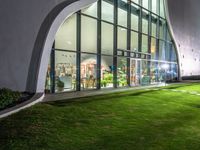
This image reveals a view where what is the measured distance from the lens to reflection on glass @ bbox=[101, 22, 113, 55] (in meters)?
18.9

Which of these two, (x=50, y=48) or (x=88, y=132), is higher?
(x=50, y=48)

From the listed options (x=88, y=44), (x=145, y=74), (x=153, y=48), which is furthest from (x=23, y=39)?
(x=153, y=48)

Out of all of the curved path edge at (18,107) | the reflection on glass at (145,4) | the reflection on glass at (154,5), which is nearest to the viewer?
the curved path edge at (18,107)

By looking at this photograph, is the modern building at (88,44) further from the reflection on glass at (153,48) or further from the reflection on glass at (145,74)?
the reflection on glass at (153,48)

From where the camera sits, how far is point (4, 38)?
38.2 ft

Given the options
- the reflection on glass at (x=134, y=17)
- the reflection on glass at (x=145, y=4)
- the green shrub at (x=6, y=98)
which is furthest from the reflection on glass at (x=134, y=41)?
the green shrub at (x=6, y=98)

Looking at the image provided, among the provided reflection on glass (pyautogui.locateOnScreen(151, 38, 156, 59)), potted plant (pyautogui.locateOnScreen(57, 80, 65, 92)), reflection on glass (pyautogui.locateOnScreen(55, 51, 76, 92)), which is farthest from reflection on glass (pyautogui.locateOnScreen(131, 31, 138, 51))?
potted plant (pyautogui.locateOnScreen(57, 80, 65, 92))

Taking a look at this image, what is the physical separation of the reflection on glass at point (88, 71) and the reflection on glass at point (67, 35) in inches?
52.7

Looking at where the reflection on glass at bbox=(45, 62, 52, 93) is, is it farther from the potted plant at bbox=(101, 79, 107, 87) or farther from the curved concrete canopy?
the potted plant at bbox=(101, 79, 107, 87)

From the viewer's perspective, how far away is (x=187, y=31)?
115 feet

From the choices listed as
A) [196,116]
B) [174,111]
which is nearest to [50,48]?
[174,111]

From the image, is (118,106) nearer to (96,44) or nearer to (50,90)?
(50,90)

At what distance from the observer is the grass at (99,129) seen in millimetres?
6094

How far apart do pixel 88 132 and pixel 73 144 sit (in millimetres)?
1076
